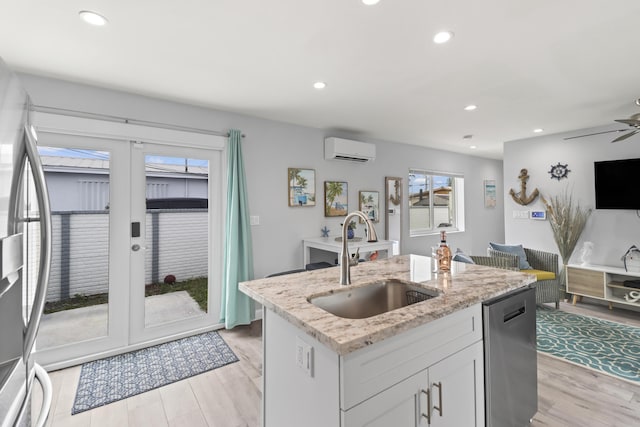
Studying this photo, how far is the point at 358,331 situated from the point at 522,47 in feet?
7.48

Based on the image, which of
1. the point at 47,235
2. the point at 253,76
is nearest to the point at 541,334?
the point at 253,76

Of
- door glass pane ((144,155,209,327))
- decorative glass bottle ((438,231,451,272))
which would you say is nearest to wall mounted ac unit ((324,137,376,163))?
door glass pane ((144,155,209,327))

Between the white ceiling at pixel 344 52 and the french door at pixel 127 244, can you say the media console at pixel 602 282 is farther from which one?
the french door at pixel 127 244

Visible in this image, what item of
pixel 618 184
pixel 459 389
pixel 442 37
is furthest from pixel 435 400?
pixel 618 184

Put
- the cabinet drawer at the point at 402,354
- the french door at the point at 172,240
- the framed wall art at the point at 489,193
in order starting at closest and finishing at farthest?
the cabinet drawer at the point at 402,354 < the french door at the point at 172,240 < the framed wall art at the point at 489,193

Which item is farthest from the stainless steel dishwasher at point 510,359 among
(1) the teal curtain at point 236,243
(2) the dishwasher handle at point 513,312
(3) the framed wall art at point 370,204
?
(3) the framed wall art at point 370,204

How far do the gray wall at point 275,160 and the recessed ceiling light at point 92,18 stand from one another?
43.7 inches

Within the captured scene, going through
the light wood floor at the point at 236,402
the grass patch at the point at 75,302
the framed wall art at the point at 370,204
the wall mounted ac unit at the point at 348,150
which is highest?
the wall mounted ac unit at the point at 348,150

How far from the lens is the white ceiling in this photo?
5.55 feet

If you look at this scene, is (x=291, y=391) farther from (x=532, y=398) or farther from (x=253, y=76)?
(x=253, y=76)

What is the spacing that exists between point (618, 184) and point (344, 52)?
416cm

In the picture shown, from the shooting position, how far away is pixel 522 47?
6.81 ft

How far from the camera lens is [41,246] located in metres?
0.81

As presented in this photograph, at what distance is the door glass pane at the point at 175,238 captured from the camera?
2982 millimetres
